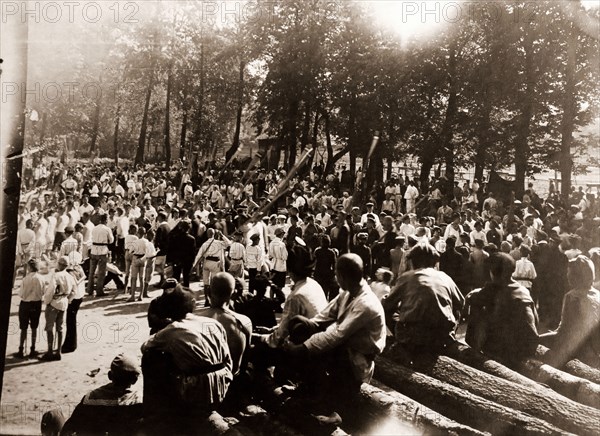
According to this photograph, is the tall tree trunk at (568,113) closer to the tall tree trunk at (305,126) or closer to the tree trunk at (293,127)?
the tall tree trunk at (305,126)

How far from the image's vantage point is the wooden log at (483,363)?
6.30m

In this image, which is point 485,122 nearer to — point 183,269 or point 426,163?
point 426,163

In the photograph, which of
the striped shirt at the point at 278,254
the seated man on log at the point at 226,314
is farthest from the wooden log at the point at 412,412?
the striped shirt at the point at 278,254

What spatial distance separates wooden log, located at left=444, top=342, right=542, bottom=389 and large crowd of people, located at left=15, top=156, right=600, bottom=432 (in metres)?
0.22

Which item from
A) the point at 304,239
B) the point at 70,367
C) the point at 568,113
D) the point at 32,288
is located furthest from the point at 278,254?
the point at 568,113

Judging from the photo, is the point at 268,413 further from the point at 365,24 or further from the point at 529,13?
the point at 365,24

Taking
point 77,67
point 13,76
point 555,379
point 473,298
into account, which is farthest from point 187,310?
point 77,67

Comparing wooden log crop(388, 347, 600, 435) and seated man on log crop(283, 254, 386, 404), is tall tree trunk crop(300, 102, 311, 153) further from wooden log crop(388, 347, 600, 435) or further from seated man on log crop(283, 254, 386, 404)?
seated man on log crop(283, 254, 386, 404)

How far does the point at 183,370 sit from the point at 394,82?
23464mm

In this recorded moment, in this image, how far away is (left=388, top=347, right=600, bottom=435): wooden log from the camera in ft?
17.8

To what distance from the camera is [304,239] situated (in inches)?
564

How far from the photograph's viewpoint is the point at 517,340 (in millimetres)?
6824

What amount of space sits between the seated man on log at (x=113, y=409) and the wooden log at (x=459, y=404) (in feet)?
10.1

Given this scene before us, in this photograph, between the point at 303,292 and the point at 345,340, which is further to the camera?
the point at 303,292
